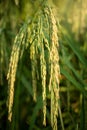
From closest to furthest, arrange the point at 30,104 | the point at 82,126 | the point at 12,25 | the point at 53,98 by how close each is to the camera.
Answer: the point at 53,98, the point at 82,126, the point at 30,104, the point at 12,25

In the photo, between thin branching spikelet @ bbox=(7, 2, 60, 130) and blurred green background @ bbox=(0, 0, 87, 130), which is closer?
thin branching spikelet @ bbox=(7, 2, 60, 130)

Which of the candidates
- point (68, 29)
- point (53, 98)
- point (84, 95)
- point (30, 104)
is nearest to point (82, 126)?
point (84, 95)

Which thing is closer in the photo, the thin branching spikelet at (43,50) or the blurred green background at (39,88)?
the thin branching spikelet at (43,50)

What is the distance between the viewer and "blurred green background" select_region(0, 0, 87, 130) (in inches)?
63.4

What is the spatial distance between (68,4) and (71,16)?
167 millimetres

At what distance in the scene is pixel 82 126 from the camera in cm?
150

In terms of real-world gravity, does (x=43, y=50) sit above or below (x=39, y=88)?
above

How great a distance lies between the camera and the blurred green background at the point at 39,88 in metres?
1.61

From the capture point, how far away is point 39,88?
78.1 inches

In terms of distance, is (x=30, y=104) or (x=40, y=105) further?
(x=30, y=104)

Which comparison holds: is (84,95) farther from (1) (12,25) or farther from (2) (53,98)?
(1) (12,25)

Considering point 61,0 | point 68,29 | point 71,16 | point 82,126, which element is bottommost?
point 82,126

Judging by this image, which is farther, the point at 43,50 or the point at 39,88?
the point at 39,88

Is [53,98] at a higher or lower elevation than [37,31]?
lower
